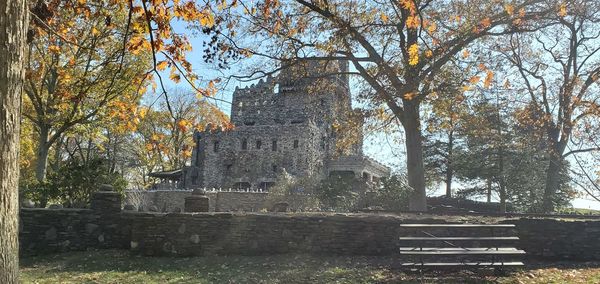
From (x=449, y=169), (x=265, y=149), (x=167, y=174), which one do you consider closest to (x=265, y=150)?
(x=265, y=149)

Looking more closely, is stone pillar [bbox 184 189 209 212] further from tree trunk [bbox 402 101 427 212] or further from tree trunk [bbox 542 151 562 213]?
tree trunk [bbox 542 151 562 213]

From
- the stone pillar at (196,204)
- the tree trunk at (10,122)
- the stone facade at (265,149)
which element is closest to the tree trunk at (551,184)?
the stone pillar at (196,204)

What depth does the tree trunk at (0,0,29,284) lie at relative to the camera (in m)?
3.17

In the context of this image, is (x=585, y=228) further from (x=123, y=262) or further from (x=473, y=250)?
(x=123, y=262)

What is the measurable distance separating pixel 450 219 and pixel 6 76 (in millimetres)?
8511

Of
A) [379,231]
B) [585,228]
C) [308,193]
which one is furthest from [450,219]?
[308,193]

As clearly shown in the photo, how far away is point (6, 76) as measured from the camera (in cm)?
321

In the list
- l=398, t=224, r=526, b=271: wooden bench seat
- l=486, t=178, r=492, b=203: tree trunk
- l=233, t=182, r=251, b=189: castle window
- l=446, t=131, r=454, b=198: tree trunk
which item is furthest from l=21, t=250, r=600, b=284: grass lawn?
l=233, t=182, r=251, b=189: castle window

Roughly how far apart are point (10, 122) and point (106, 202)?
8486 millimetres

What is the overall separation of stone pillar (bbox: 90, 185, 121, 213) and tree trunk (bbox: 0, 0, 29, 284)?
822 cm

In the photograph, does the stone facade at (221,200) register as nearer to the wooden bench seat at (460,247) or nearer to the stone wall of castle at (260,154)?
the stone wall of castle at (260,154)

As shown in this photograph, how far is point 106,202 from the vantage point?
36.7 feet

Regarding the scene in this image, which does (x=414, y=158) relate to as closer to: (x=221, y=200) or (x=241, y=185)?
(x=221, y=200)

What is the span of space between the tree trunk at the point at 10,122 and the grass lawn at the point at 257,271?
184 inches
